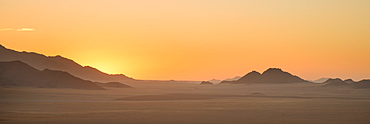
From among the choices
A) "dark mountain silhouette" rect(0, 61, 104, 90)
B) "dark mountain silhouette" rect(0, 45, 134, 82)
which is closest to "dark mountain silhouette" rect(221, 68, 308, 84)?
"dark mountain silhouette" rect(0, 45, 134, 82)

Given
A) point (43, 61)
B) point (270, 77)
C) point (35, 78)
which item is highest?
point (43, 61)

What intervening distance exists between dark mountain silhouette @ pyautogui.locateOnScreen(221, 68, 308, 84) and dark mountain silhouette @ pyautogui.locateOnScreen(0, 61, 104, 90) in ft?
319

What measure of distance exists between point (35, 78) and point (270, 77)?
359ft

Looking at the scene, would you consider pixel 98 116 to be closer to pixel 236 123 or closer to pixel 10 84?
pixel 236 123

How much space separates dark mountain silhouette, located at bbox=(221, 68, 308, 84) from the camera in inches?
6521

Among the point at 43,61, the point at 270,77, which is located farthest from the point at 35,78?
the point at 270,77

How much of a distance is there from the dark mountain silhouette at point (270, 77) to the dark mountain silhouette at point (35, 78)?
97118mm

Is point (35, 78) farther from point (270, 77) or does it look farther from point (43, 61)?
point (270, 77)

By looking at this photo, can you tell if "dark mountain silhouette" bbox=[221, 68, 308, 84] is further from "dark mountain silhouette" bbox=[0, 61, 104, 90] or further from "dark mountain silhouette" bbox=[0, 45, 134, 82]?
"dark mountain silhouette" bbox=[0, 61, 104, 90]

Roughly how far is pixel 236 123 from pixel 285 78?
150 m

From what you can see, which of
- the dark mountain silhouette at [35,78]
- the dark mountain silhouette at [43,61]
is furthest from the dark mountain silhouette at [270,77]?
the dark mountain silhouette at [35,78]

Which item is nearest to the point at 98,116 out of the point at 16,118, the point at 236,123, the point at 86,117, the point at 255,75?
the point at 86,117

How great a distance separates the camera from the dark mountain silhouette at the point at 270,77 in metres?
166

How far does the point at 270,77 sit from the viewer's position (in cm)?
16988
